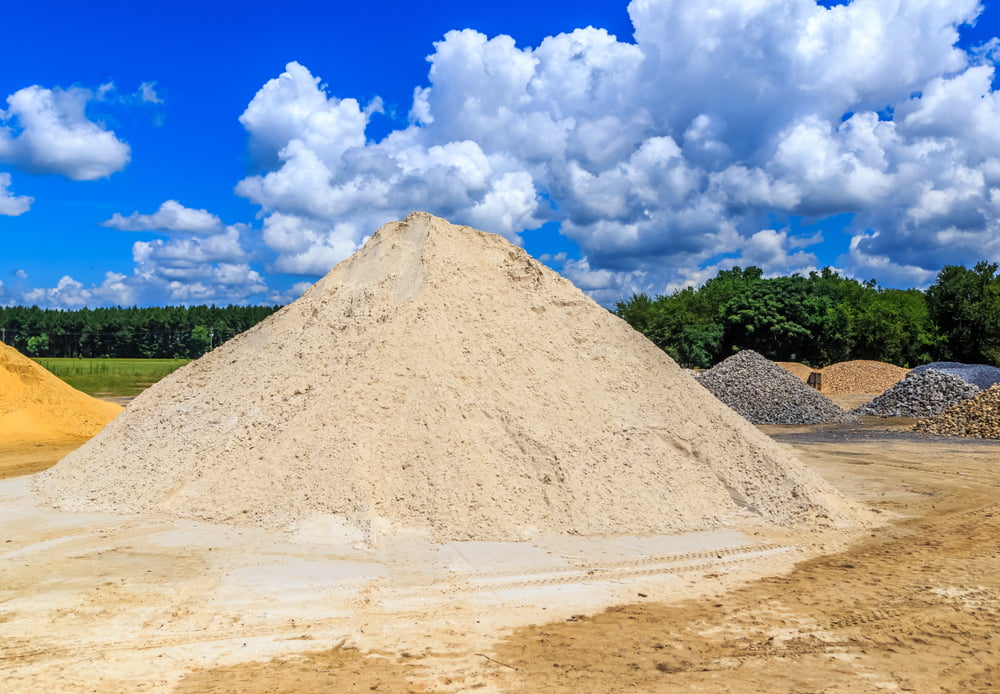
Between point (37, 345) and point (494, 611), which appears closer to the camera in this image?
point (494, 611)

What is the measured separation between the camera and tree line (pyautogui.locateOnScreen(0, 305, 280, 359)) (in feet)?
311

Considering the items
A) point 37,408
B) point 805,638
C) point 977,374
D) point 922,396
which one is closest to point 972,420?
point 922,396

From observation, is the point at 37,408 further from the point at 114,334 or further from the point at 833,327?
the point at 114,334

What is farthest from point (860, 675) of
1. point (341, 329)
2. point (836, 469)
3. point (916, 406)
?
point (916, 406)

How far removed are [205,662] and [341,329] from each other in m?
6.57

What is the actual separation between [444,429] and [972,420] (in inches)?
751

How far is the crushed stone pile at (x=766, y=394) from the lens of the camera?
2486 cm

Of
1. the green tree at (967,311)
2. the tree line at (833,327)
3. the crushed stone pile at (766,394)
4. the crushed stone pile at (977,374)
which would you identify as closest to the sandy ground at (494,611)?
the crushed stone pile at (766,394)

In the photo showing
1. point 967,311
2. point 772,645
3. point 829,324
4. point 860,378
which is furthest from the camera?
point 829,324

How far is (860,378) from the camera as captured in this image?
37438 millimetres

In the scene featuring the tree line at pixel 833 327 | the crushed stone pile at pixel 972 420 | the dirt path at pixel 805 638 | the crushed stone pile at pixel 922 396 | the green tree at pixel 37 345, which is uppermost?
the green tree at pixel 37 345

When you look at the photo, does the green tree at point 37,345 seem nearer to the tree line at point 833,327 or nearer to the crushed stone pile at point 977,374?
the tree line at point 833,327

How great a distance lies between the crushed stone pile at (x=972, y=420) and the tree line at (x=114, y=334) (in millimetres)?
84069

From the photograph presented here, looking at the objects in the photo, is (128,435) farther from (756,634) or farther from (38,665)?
(756,634)
